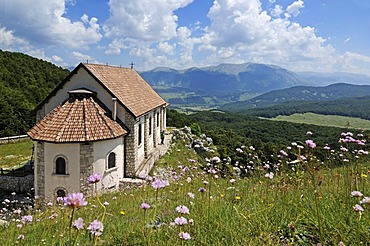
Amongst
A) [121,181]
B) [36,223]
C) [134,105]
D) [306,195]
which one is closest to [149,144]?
[134,105]

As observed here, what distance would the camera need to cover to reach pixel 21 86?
6244 cm

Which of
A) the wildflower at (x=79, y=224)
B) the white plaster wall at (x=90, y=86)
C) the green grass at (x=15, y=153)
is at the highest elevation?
the white plaster wall at (x=90, y=86)

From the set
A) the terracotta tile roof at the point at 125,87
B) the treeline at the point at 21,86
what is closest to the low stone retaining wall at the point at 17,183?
the terracotta tile roof at the point at 125,87

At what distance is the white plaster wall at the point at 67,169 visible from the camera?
18.4m

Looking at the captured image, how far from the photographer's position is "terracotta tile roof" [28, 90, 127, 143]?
60.1 feet

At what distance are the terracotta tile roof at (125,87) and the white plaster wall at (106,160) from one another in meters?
2.77

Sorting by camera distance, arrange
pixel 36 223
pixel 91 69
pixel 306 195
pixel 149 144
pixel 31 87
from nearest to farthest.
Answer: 1. pixel 306 195
2. pixel 36 223
3. pixel 91 69
4. pixel 149 144
5. pixel 31 87

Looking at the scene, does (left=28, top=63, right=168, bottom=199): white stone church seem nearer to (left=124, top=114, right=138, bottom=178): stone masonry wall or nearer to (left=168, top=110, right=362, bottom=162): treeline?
(left=124, top=114, right=138, bottom=178): stone masonry wall

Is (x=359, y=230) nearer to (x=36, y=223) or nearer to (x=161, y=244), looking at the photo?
(x=161, y=244)

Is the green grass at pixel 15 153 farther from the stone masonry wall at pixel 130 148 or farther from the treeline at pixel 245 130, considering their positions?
the treeline at pixel 245 130

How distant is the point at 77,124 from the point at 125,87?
7.14 metres

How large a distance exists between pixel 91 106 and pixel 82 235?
655 inches

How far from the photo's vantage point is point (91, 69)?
21.8 meters

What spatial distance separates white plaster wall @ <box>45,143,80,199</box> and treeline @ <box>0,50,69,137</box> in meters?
18.2
